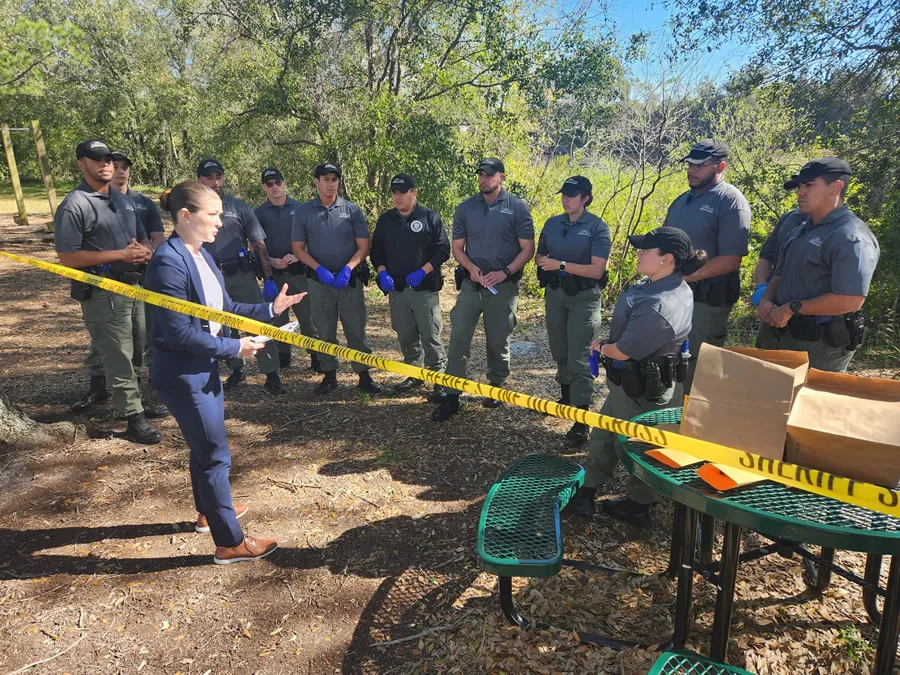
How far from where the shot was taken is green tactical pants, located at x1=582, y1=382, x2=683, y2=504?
119 inches

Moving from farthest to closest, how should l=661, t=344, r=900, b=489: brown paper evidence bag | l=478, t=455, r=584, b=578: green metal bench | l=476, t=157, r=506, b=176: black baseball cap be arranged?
l=476, t=157, r=506, b=176: black baseball cap, l=478, t=455, r=584, b=578: green metal bench, l=661, t=344, r=900, b=489: brown paper evidence bag

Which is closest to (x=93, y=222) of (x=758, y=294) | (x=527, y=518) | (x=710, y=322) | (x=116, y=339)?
(x=116, y=339)

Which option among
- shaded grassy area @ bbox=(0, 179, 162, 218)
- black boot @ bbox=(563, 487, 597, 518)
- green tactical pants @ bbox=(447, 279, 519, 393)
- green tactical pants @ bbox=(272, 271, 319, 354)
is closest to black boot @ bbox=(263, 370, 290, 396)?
green tactical pants @ bbox=(272, 271, 319, 354)

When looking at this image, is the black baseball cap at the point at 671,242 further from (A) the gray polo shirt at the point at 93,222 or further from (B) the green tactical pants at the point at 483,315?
(A) the gray polo shirt at the point at 93,222

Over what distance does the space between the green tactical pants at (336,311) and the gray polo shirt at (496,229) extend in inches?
49.7

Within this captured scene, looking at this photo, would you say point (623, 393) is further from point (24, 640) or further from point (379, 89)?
point (379, 89)

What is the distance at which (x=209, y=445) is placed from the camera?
2723 millimetres

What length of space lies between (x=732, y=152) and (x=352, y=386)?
749 cm

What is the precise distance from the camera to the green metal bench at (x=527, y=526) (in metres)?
2.34

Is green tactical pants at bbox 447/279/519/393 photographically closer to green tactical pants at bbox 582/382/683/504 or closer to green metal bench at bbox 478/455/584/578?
green metal bench at bbox 478/455/584/578

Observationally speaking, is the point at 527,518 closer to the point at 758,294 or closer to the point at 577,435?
→ the point at 577,435

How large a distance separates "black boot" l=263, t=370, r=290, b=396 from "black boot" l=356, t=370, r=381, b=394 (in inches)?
31.3

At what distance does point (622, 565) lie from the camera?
2932 mm

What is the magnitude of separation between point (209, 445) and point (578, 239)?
3160 millimetres
